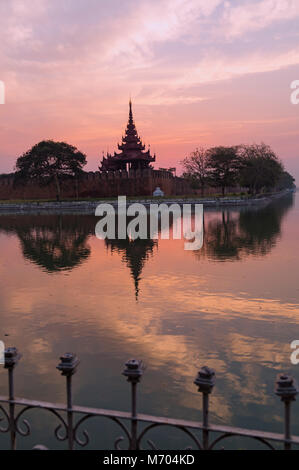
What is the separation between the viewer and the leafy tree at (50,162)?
6066 centimetres

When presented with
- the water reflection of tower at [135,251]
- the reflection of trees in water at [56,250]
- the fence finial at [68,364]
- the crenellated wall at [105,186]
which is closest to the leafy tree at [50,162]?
the crenellated wall at [105,186]

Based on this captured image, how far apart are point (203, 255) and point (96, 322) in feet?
26.7

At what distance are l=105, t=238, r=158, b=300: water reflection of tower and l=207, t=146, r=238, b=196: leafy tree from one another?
48.4 m

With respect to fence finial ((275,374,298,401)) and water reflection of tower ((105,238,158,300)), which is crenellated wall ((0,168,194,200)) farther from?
fence finial ((275,374,298,401))

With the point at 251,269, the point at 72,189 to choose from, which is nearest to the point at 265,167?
the point at 72,189

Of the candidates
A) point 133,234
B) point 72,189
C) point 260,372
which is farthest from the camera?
point 72,189

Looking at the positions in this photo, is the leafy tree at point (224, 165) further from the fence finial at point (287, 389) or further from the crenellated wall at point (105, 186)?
the fence finial at point (287, 389)

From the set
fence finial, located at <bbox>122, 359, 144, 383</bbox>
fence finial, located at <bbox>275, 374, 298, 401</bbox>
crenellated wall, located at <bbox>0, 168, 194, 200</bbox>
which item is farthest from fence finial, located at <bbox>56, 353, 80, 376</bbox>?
crenellated wall, located at <bbox>0, 168, 194, 200</bbox>

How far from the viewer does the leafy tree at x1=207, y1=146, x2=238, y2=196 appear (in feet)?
213

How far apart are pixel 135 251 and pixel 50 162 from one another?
5027 cm

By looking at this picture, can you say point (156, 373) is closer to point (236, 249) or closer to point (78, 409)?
point (78, 409)

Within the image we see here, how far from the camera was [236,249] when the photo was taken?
15.9 m

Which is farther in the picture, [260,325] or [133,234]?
[133,234]

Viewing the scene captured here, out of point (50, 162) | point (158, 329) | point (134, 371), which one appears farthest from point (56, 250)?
point (50, 162)
